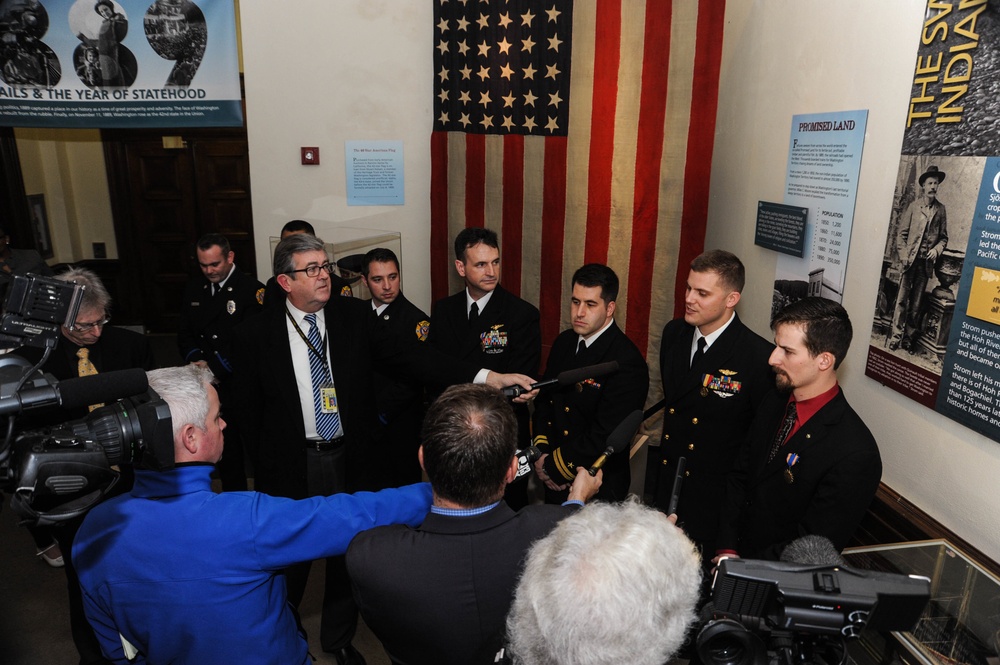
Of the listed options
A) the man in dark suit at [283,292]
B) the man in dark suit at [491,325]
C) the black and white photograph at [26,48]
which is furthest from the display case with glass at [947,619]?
the black and white photograph at [26,48]

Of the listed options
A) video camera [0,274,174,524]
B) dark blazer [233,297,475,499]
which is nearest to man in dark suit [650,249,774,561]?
dark blazer [233,297,475,499]

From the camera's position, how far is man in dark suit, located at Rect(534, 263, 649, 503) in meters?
3.00

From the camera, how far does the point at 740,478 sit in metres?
2.57

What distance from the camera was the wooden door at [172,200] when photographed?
7.19 metres

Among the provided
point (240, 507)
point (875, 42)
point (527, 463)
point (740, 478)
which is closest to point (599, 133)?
point (875, 42)

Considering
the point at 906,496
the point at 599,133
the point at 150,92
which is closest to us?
the point at 906,496

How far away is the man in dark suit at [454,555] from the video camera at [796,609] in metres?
0.41

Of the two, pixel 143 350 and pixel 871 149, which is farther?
pixel 143 350

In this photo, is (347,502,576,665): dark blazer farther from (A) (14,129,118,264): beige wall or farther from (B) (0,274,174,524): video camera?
(A) (14,129,118,264): beige wall

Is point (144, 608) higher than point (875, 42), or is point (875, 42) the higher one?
point (875, 42)

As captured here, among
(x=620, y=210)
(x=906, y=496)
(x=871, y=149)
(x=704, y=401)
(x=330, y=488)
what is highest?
(x=871, y=149)

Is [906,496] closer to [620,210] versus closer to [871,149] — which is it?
[871,149]

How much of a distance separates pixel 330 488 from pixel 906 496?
2278mm

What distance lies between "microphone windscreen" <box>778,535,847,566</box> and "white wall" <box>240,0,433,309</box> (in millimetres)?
3610
